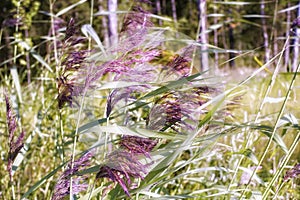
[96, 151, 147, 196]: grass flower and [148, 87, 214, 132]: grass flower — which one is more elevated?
[148, 87, 214, 132]: grass flower

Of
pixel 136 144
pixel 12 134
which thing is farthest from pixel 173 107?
pixel 12 134

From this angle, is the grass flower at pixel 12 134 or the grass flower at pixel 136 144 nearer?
the grass flower at pixel 136 144

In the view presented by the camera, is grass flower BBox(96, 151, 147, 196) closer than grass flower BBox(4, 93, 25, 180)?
Yes

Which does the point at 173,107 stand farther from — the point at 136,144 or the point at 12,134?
the point at 12,134

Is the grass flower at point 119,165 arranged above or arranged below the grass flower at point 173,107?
below

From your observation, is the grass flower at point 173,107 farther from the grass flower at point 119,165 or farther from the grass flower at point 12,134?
the grass flower at point 12,134

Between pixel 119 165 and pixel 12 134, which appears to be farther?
pixel 12 134

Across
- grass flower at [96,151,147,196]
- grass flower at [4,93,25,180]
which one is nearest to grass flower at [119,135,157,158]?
grass flower at [96,151,147,196]

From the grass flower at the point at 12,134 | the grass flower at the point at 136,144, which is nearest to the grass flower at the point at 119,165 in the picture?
the grass flower at the point at 136,144

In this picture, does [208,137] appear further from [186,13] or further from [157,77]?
[186,13]

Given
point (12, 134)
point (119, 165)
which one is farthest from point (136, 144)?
point (12, 134)

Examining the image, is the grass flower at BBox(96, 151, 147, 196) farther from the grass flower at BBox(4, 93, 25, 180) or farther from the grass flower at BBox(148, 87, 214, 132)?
the grass flower at BBox(4, 93, 25, 180)

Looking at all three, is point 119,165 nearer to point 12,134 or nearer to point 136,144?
point 136,144

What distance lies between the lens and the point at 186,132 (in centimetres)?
68
